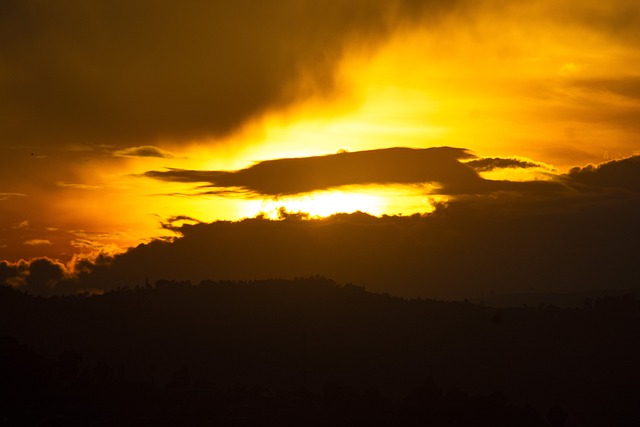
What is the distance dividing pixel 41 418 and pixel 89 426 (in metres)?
11.0

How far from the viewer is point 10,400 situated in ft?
650

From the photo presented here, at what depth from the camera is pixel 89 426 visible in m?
200

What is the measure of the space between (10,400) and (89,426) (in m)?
17.4

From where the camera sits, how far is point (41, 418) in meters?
193

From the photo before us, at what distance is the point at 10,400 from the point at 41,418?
9830 mm
